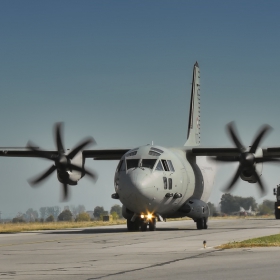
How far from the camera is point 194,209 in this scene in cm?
3772

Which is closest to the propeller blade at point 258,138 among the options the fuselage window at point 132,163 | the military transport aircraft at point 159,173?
the military transport aircraft at point 159,173

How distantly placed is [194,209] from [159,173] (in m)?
4.46

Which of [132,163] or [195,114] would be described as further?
[195,114]

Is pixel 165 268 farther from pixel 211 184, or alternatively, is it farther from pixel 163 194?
pixel 211 184

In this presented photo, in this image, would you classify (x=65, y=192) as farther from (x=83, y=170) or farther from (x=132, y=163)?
(x=132, y=163)

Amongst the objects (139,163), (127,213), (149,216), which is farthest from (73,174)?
(149,216)

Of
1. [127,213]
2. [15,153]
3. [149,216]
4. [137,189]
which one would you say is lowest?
[149,216]

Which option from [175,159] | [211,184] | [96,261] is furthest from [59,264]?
[211,184]

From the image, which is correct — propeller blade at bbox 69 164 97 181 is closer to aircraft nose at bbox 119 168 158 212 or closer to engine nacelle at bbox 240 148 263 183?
aircraft nose at bbox 119 168 158 212

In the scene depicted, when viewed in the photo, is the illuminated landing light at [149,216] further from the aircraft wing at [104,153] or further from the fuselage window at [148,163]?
the aircraft wing at [104,153]

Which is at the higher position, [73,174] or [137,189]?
[73,174]

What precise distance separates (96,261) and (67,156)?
70.7ft

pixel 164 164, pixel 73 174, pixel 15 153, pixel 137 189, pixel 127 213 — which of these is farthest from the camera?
pixel 15 153

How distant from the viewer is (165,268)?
14.8m
